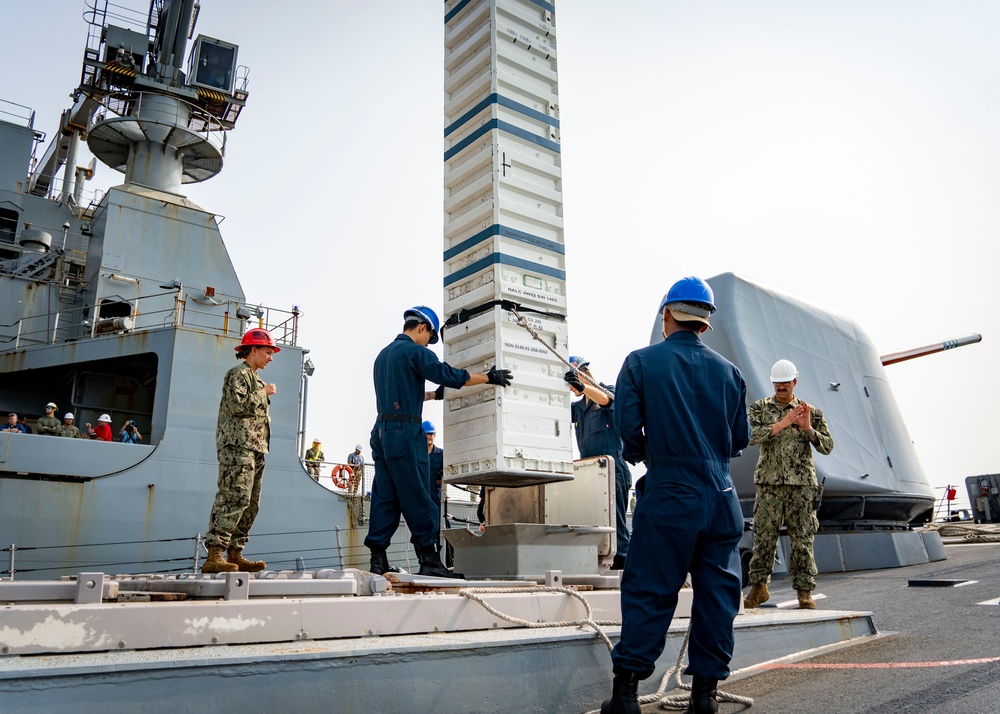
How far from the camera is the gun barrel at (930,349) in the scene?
52.2ft

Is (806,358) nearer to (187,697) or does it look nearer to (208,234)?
(187,697)

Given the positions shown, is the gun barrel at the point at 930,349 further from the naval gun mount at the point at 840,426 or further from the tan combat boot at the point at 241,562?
the tan combat boot at the point at 241,562

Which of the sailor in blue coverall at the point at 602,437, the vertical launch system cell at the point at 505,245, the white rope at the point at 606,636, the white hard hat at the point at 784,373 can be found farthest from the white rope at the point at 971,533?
the white rope at the point at 606,636

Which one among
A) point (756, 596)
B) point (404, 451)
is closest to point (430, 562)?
point (404, 451)

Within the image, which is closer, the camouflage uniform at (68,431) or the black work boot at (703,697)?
the black work boot at (703,697)

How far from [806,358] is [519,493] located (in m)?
7.01

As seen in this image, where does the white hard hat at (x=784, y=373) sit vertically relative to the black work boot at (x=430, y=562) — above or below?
above

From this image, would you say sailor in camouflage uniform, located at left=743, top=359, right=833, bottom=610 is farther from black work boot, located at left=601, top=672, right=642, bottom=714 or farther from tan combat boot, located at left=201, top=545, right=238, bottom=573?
tan combat boot, located at left=201, top=545, right=238, bottom=573

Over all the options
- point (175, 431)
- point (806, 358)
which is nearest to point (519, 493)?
point (806, 358)

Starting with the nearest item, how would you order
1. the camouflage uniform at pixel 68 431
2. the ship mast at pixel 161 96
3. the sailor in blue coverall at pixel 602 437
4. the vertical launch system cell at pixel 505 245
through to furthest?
the vertical launch system cell at pixel 505 245
the sailor in blue coverall at pixel 602 437
the camouflage uniform at pixel 68 431
the ship mast at pixel 161 96

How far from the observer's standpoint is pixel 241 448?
4.92 metres

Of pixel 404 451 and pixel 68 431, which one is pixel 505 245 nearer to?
pixel 404 451

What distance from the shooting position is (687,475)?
2.97 m

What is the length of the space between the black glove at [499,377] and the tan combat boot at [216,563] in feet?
7.00
